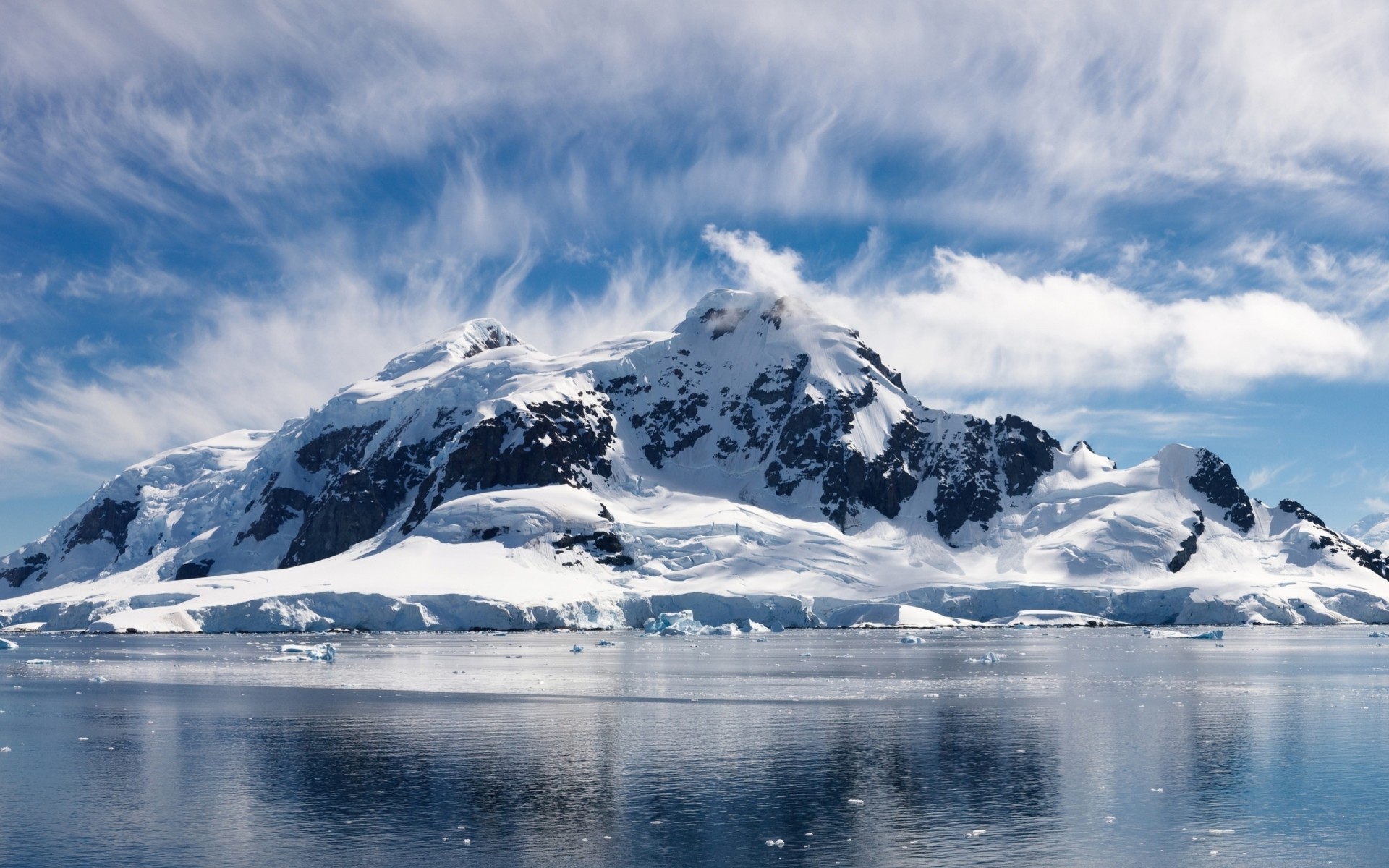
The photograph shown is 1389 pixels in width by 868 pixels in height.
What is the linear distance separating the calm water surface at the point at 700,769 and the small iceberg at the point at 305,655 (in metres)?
15.9

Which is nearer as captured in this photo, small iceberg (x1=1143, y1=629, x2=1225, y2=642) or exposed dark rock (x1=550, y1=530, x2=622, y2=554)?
small iceberg (x1=1143, y1=629, x2=1225, y2=642)

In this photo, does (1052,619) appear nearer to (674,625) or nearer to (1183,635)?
(1183,635)

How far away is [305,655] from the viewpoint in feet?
325

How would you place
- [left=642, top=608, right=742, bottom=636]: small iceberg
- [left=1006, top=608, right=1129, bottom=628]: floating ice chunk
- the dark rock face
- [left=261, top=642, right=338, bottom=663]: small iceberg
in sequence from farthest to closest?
the dark rock face
[left=1006, top=608, right=1129, bottom=628]: floating ice chunk
[left=642, top=608, right=742, bottom=636]: small iceberg
[left=261, top=642, right=338, bottom=663]: small iceberg

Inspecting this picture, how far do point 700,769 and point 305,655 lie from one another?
2795 inches

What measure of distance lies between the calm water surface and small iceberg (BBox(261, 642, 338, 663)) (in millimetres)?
15899

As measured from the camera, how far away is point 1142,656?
313 ft

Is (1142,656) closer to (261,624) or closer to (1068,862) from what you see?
(1068,862)

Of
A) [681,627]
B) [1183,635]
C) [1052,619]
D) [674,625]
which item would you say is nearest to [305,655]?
[674,625]

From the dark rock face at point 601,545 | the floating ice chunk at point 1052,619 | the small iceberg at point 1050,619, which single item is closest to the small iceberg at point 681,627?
the dark rock face at point 601,545

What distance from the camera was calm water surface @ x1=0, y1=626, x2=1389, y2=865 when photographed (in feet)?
86.1

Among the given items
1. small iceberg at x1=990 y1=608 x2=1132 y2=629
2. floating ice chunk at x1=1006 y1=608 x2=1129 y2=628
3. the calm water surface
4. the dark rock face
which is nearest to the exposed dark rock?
the dark rock face

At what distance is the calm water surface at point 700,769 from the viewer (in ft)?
86.1

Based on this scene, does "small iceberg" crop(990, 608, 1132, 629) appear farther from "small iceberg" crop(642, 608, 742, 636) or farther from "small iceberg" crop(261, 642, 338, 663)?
"small iceberg" crop(261, 642, 338, 663)
